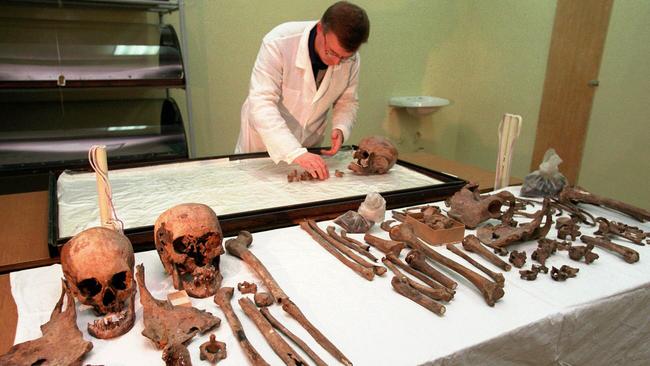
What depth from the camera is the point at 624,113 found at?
4184 mm

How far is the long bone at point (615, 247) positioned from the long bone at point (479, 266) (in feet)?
2.19

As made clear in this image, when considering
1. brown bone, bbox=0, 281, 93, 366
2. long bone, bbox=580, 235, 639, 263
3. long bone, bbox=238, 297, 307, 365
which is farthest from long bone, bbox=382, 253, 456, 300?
brown bone, bbox=0, 281, 93, 366

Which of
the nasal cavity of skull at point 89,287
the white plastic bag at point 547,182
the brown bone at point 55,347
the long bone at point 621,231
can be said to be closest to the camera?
the brown bone at point 55,347

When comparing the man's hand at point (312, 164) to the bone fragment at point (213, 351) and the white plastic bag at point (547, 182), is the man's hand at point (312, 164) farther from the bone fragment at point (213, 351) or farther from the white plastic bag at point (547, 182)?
the bone fragment at point (213, 351)

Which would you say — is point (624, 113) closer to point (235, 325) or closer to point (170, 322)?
point (235, 325)

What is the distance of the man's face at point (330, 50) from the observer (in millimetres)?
2652

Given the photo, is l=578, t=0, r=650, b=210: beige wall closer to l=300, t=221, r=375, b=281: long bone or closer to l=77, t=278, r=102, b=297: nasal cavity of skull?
l=300, t=221, r=375, b=281: long bone

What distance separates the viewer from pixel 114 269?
1440mm

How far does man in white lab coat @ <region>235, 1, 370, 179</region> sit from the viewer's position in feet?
8.58

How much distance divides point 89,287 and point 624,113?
4566 millimetres

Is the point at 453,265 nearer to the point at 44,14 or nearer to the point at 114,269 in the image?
the point at 114,269

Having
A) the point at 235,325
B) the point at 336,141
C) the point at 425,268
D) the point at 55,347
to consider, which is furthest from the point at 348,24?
the point at 55,347

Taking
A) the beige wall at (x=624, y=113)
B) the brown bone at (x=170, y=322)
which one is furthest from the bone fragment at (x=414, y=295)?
the beige wall at (x=624, y=113)

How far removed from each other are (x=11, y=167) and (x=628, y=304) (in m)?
3.80
